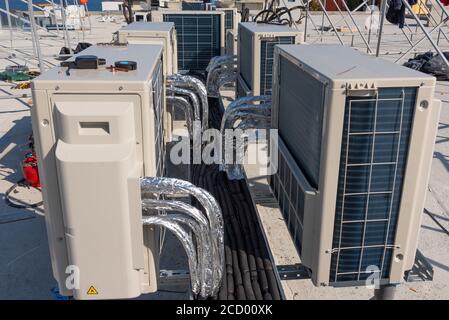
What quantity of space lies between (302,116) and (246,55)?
349cm

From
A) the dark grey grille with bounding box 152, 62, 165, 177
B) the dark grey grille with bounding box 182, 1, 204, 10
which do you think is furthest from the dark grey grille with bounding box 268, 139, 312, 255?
the dark grey grille with bounding box 182, 1, 204, 10

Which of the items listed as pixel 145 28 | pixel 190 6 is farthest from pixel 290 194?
pixel 190 6

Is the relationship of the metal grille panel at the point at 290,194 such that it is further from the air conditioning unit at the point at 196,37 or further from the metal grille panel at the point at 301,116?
the air conditioning unit at the point at 196,37

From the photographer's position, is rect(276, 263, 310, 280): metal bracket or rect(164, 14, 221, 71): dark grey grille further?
rect(164, 14, 221, 71): dark grey grille

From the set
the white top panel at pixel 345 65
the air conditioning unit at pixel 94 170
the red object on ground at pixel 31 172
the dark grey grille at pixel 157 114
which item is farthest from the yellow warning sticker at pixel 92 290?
the red object on ground at pixel 31 172

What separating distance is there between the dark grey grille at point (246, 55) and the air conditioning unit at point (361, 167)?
293 centimetres

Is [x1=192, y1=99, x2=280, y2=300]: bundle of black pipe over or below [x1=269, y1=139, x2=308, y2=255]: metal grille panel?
below

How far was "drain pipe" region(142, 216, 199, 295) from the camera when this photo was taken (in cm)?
245

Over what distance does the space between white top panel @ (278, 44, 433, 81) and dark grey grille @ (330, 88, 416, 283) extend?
0.12 meters

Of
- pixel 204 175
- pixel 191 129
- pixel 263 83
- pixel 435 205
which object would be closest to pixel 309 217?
pixel 204 175

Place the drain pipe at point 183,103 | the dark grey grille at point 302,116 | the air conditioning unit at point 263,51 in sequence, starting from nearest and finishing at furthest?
the dark grey grille at point 302,116
the drain pipe at point 183,103
the air conditioning unit at point 263,51

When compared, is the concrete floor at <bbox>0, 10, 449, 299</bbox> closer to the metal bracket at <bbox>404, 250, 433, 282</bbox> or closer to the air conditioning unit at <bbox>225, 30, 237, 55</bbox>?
the metal bracket at <bbox>404, 250, 433, 282</bbox>

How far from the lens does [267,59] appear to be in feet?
17.6

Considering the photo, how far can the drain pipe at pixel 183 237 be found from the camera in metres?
2.45
